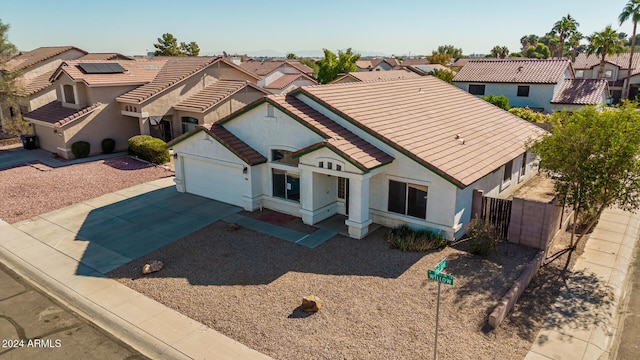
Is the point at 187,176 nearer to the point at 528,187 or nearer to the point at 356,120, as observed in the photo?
the point at 356,120

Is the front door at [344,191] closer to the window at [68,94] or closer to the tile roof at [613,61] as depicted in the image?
the window at [68,94]

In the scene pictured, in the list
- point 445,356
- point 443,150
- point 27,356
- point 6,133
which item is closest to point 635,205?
point 443,150

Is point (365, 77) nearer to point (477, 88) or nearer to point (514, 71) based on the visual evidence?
point (477, 88)

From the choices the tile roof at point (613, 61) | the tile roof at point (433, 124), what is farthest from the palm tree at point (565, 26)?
the tile roof at point (433, 124)

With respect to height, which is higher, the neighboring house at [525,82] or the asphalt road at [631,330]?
the neighboring house at [525,82]

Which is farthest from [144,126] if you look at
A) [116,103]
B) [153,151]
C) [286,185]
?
[286,185]

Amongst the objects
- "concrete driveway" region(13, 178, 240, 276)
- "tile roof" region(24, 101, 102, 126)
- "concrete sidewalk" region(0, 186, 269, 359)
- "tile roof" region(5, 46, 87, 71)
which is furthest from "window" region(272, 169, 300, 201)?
"tile roof" region(5, 46, 87, 71)

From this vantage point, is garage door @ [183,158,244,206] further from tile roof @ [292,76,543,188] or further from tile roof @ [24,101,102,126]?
tile roof @ [24,101,102,126]
